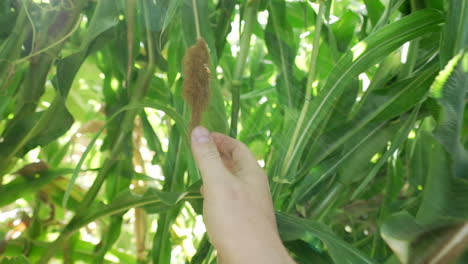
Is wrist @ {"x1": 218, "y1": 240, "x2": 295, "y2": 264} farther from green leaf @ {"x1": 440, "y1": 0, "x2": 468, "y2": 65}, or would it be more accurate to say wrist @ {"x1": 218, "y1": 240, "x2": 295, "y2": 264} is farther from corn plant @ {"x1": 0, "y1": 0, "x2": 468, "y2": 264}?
green leaf @ {"x1": 440, "y1": 0, "x2": 468, "y2": 65}

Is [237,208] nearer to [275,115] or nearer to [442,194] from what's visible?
[442,194]

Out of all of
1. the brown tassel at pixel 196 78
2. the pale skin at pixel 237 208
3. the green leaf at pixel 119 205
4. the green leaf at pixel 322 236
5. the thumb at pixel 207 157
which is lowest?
the green leaf at pixel 322 236

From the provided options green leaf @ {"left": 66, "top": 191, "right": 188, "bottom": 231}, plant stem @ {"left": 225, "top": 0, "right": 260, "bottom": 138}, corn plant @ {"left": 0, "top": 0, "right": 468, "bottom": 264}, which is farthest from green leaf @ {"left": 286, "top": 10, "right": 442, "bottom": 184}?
green leaf @ {"left": 66, "top": 191, "right": 188, "bottom": 231}

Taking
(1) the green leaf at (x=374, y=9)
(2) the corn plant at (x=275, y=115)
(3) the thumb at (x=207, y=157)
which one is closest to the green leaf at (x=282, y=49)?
(2) the corn plant at (x=275, y=115)

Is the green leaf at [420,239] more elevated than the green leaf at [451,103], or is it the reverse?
the green leaf at [451,103]

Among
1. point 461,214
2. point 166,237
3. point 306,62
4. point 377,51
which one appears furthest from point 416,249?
point 306,62

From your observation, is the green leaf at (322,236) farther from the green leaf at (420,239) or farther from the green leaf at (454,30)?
the green leaf at (454,30)

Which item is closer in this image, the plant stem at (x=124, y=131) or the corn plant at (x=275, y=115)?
the corn plant at (x=275, y=115)
